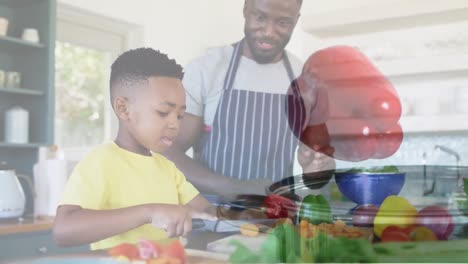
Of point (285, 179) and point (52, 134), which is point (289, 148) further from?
point (52, 134)

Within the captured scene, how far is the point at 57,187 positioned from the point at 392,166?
68cm

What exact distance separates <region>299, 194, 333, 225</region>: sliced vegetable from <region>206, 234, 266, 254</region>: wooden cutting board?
10cm

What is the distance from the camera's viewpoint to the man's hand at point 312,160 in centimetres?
115

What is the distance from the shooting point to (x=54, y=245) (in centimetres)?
115

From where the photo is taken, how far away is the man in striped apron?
114 centimetres

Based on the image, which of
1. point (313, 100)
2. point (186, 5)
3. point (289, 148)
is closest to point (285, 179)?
point (289, 148)

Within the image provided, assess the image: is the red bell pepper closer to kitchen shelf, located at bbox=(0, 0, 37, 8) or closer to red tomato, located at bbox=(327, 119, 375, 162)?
red tomato, located at bbox=(327, 119, 375, 162)

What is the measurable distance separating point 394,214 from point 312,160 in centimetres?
20

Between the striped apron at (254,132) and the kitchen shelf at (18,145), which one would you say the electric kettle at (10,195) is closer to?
the kitchen shelf at (18,145)

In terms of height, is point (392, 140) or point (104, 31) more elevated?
point (104, 31)

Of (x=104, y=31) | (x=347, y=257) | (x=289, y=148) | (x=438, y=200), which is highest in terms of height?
(x=104, y=31)

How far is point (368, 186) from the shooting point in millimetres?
1147

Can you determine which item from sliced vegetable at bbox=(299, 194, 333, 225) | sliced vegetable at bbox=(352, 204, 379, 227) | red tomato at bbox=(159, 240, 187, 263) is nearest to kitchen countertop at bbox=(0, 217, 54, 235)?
red tomato at bbox=(159, 240, 187, 263)

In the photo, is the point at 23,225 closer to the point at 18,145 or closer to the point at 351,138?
the point at 18,145
